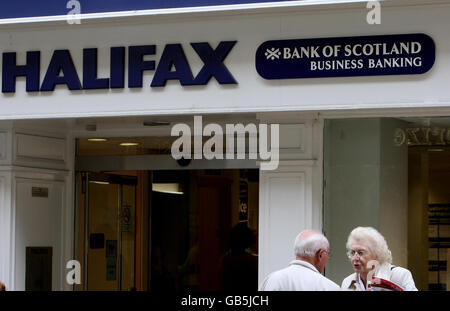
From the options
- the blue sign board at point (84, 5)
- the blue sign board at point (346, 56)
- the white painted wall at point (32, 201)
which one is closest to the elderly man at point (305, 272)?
the blue sign board at point (346, 56)

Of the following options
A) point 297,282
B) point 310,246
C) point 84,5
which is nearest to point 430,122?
point 310,246

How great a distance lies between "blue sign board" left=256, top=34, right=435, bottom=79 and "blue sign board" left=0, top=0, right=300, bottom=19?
2.01 ft

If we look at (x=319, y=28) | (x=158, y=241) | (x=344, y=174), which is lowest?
(x=158, y=241)

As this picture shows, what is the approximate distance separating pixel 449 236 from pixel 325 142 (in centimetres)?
155

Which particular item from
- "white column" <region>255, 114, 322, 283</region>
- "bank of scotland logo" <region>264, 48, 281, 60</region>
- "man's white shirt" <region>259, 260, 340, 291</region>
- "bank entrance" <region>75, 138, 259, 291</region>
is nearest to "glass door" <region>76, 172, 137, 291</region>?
"bank entrance" <region>75, 138, 259, 291</region>

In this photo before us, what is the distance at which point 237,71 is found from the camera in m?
8.30

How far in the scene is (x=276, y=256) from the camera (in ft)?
28.2

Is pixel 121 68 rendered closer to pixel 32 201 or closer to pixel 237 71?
pixel 237 71

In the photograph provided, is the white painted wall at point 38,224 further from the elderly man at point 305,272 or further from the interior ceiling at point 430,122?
the elderly man at point 305,272

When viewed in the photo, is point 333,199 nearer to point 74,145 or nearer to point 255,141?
point 255,141

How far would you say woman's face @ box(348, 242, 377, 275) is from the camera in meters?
6.66

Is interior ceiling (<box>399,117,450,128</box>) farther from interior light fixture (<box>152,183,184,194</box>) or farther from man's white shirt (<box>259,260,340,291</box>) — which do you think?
interior light fixture (<box>152,183,184,194</box>)

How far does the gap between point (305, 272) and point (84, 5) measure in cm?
430
